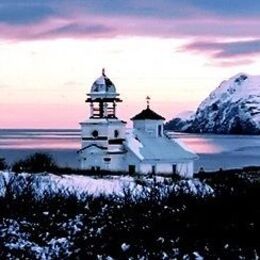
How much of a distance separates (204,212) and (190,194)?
234cm

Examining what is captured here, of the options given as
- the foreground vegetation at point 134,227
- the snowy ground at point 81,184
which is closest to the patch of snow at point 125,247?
the foreground vegetation at point 134,227

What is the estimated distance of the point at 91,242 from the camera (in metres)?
22.4

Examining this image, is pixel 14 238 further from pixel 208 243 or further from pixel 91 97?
pixel 91 97

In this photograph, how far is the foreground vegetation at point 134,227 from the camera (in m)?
22.0

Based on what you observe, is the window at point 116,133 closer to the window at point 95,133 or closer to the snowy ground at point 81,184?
the window at point 95,133

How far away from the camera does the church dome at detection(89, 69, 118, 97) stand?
236ft

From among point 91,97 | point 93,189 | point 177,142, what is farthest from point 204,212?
point 177,142

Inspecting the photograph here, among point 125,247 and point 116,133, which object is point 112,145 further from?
point 125,247

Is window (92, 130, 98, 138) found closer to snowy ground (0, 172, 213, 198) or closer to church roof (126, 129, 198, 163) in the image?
church roof (126, 129, 198, 163)

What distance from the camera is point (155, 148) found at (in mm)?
74188

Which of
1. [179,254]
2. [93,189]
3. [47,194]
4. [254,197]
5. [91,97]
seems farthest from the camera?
[91,97]

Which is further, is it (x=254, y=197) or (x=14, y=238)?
(x=254, y=197)

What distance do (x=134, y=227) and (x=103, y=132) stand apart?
162 feet

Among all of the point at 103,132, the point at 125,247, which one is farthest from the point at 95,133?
the point at 125,247
